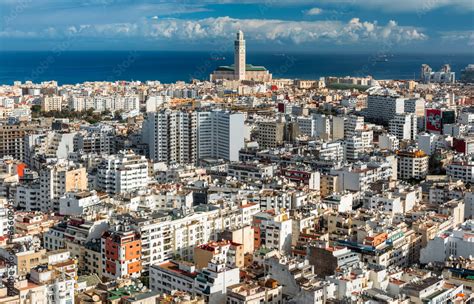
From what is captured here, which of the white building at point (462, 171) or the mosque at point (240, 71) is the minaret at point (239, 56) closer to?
the mosque at point (240, 71)

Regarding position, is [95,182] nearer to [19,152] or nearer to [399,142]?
[19,152]

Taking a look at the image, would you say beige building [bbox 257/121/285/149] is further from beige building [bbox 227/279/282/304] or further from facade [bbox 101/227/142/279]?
beige building [bbox 227/279/282/304]

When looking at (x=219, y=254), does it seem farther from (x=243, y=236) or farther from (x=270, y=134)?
(x=270, y=134)

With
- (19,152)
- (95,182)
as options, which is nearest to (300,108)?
(19,152)

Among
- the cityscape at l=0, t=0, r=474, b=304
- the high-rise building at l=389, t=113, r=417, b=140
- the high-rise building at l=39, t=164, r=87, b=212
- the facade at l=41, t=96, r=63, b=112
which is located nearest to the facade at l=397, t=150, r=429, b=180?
the cityscape at l=0, t=0, r=474, b=304

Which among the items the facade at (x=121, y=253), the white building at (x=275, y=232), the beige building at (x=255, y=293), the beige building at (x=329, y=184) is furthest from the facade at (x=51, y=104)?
the beige building at (x=255, y=293)

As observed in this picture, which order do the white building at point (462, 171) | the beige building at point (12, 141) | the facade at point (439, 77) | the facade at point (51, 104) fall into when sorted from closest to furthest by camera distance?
Answer: the white building at point (462, 171), the beige building at point (12, 141), the facade at point (51, 104), the facade at point (439, 77)

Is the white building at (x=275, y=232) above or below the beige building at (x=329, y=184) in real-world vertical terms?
below
